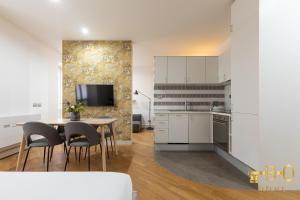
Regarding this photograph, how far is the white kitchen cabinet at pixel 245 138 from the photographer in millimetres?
2297

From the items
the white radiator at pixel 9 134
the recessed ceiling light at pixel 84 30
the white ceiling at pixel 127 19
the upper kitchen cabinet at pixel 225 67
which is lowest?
the white radiator at pixel 9 134

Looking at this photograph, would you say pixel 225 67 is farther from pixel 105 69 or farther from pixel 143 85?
pixel 143 85

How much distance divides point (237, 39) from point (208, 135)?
224 cm

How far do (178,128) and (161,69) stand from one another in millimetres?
1467

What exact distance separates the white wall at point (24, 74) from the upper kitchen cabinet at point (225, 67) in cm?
441

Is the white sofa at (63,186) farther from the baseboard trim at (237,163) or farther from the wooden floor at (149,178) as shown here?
the baseboard trim at (237,163)

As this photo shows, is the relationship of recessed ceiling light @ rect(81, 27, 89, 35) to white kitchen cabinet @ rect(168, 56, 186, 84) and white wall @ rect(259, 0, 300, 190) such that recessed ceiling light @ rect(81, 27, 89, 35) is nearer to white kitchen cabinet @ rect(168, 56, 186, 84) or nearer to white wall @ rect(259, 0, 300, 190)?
white kitchen cabinet @ rect(168, 56, 186, 84)

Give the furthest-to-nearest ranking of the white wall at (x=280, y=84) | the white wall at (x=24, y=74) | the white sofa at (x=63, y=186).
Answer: the white wall at (x=24, y=74) → the white wall at (x=280, y=84) → the white sofa at (x=63, y=186)

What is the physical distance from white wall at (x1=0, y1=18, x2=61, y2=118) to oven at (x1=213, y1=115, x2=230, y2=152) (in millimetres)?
4123

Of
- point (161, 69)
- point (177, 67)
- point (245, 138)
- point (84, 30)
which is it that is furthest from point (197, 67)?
point (84, 30)

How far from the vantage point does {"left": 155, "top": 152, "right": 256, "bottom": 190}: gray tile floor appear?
8.28 ft

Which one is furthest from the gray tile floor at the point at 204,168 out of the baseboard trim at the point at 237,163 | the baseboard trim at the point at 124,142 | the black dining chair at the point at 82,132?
the black dining chair at the point at 82,132

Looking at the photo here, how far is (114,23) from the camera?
395 centimetres

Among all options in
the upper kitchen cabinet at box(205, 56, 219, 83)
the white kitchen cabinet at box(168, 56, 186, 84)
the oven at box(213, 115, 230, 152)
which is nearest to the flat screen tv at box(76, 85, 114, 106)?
the white kitchen cabinet at box(168, 56, 186, 84)
